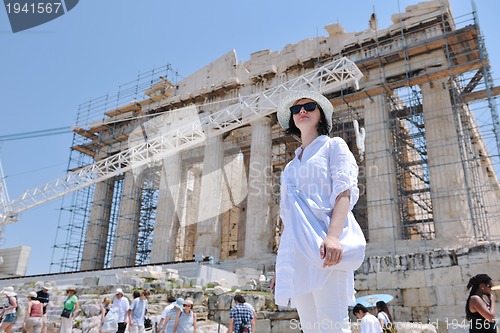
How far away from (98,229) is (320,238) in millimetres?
29974

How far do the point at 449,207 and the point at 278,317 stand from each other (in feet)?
37.5

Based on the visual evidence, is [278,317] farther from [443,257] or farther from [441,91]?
[441,91]

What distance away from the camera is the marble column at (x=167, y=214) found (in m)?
25.8

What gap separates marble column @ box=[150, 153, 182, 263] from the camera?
2577 cm

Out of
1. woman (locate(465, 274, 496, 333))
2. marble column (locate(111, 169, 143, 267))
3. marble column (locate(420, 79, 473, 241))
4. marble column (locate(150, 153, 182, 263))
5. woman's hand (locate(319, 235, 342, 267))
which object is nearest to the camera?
woman's hand (locate(319, 235, 342, 267))

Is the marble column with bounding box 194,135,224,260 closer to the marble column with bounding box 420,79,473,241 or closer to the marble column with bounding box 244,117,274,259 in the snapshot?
the marble column with bounding box 244,117,274,259

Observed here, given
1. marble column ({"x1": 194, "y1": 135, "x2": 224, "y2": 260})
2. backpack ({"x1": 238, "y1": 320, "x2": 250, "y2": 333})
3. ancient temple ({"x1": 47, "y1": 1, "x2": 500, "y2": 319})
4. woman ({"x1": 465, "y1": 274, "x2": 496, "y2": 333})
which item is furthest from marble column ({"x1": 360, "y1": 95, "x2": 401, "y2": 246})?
woman ({"x1": 465, "y1": 274, "x2": 496, "y2": 333})

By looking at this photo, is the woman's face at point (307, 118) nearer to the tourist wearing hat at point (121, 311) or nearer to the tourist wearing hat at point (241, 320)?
the tourist wearing hat at point (241, 320)

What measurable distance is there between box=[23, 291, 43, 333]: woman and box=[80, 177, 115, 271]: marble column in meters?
21.5

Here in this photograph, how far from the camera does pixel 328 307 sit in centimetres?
243

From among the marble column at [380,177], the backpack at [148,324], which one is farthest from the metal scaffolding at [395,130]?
the backpack at [148,324]

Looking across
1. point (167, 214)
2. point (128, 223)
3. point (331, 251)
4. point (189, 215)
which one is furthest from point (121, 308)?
point (189, 215)

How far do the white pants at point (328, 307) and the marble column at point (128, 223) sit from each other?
1041 inches

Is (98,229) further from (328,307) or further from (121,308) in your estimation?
(328,307)
